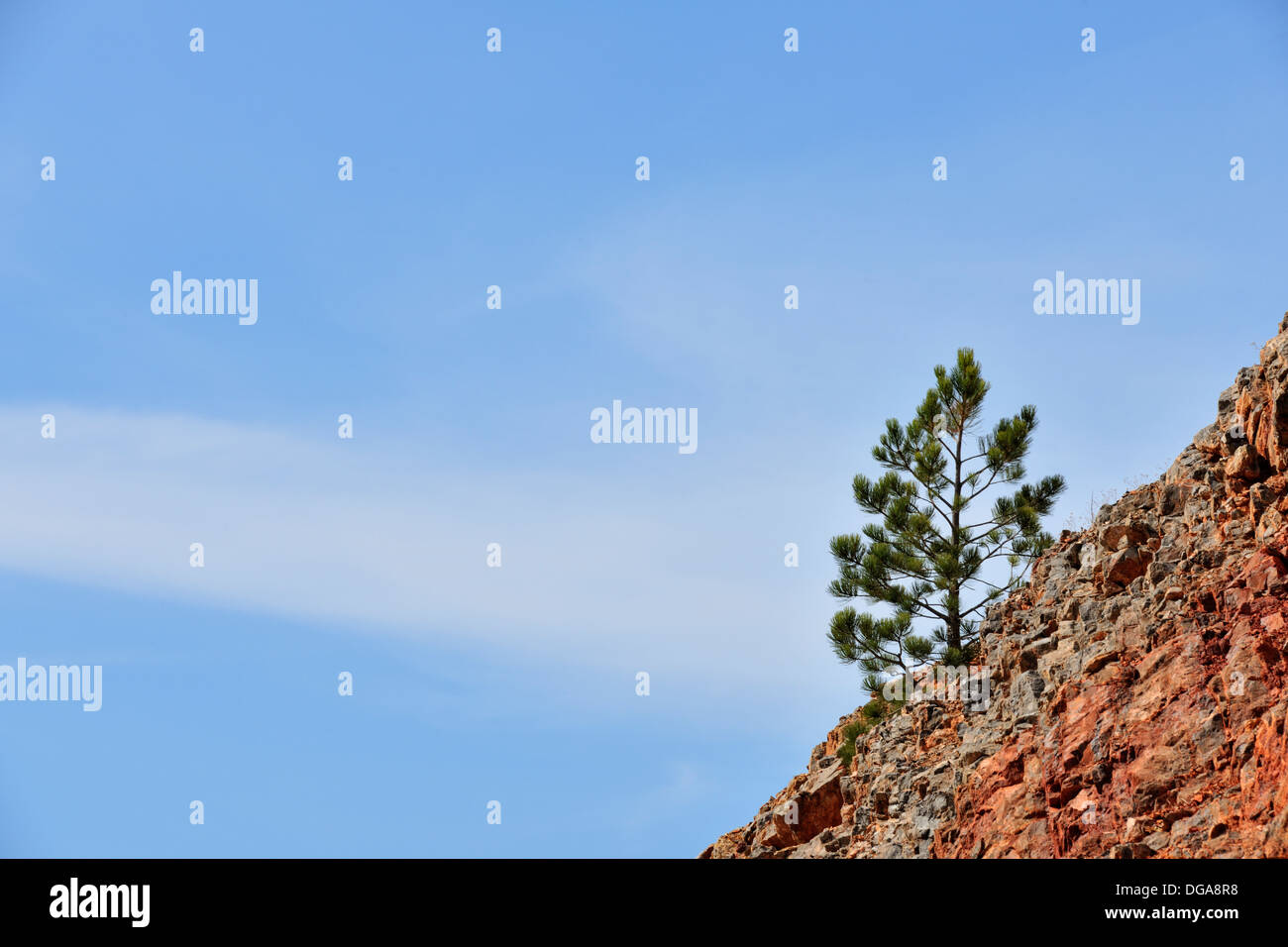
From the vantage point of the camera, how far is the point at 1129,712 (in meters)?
19.0

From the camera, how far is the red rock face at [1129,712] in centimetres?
1653

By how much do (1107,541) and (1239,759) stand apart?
399 inches

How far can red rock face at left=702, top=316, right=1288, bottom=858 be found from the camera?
16.5 m

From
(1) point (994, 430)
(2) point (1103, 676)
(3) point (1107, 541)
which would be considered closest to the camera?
(2) point (1103, 676)
